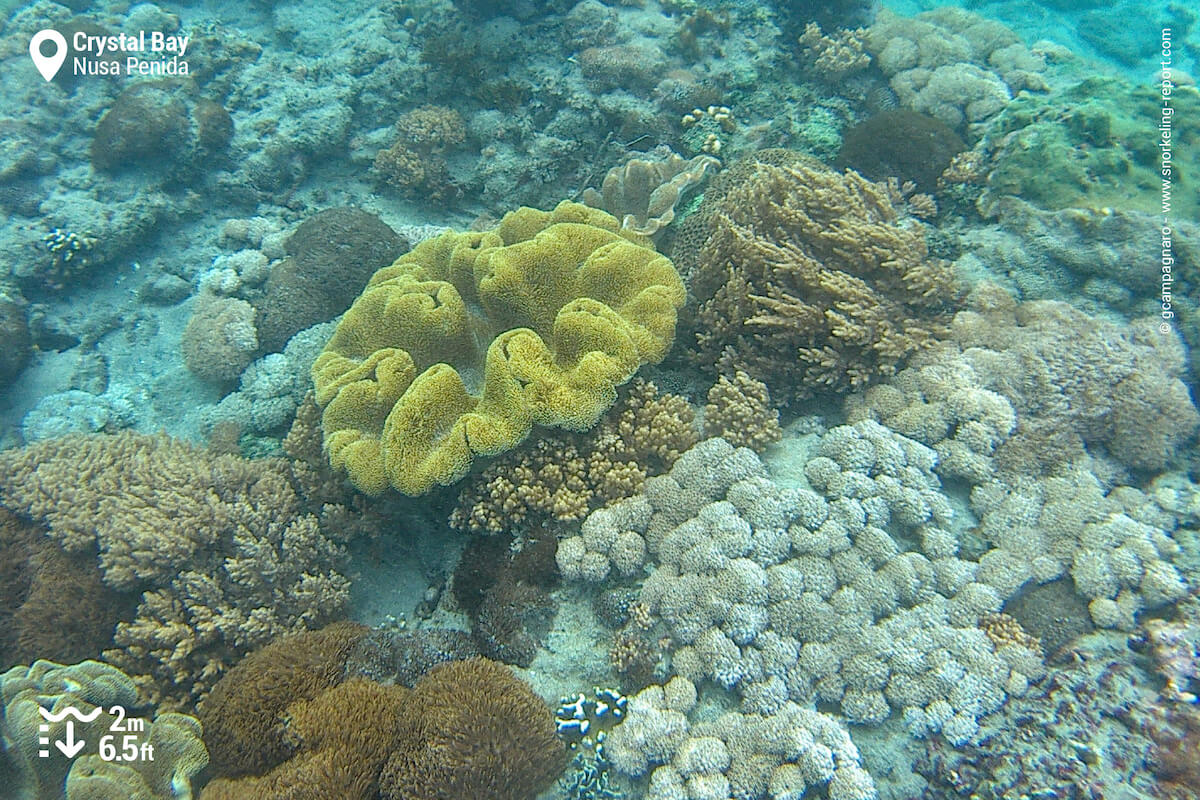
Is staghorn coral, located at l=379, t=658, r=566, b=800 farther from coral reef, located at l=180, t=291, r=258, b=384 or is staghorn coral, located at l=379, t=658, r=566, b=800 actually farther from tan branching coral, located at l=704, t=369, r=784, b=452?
coral reef, located at l=180, t=291, r=258, b=384

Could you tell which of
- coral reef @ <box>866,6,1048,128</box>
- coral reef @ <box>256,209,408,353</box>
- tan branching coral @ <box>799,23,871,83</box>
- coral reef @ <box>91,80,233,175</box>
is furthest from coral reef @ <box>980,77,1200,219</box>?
coral reef @ <box>91,80,233,175</box>

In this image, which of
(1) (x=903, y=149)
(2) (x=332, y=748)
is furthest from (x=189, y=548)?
(1) (x=903, y=149)

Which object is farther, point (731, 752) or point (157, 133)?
point (157, 133)

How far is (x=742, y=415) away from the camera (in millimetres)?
4418

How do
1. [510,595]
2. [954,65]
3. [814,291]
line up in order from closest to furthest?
1. [510,595]
2. [814,291]
3. [954,65]

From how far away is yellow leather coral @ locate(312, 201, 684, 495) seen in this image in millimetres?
4066

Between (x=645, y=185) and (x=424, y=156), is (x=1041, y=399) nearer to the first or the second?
(x=645, y=185)

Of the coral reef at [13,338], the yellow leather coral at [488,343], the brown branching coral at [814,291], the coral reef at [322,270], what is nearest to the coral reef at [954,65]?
the brown branching coral at [814,291]

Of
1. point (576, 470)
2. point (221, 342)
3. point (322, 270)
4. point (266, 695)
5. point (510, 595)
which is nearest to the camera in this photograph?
point (266, 695)

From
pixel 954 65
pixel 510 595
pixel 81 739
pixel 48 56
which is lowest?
pixel 510 595

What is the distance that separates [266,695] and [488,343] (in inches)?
115

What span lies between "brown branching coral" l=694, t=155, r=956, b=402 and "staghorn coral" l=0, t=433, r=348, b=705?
359 cm

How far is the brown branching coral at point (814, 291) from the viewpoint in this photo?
180 inches

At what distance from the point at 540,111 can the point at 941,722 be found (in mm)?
8056
